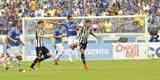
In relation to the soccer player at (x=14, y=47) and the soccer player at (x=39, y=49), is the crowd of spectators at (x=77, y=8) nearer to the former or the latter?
the soccer player at (x=14, y=47)

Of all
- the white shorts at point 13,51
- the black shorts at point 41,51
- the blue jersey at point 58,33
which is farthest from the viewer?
the blue jersey at point 58,33

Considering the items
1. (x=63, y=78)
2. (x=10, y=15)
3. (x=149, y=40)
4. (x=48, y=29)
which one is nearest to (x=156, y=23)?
(x=149, y=40)

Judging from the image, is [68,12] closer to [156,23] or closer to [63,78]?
[156,23]

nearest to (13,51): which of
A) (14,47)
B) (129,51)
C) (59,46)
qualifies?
(14,47)

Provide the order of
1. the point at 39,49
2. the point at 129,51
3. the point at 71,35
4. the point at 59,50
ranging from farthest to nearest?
the point at 129,51, the point at 71,35, the point at 59,50, the point at 39,49

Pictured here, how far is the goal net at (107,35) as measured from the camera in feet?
111

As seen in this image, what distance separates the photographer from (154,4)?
40.5 metres

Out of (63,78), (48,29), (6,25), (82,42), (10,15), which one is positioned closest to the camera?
(63,78)

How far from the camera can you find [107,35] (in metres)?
34.2

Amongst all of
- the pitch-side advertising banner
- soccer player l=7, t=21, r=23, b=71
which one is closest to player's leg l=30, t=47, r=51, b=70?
soccer player l=7, t=21, r=23, b=71

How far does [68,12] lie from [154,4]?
5.93 meters

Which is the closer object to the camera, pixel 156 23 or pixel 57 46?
pixel 57 46

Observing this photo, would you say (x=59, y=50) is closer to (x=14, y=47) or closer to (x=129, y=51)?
(x=129, y=51)

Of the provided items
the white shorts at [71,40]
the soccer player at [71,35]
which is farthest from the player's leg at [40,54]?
the white shorts at [71,40]
